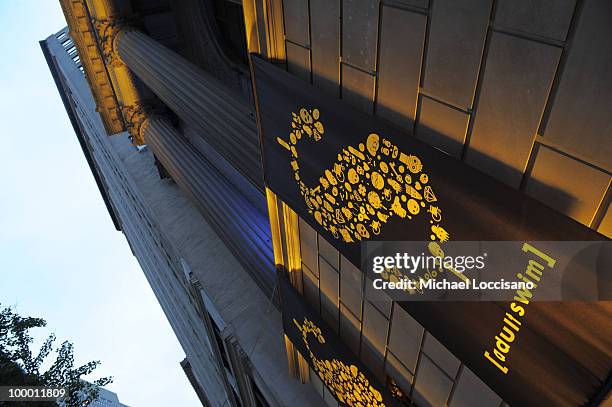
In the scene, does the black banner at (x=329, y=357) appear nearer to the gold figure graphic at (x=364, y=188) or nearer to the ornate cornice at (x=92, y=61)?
the gold figure graphic at (x=364, y=188)

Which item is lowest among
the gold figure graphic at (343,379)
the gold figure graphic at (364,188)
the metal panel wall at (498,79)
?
the gold figure graphic at (343,379)

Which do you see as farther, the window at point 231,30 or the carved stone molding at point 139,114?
the carved stone molding at point 139,114

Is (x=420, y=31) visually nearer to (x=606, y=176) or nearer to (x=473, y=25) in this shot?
(x=473, y=25)

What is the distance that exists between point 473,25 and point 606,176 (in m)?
1.45

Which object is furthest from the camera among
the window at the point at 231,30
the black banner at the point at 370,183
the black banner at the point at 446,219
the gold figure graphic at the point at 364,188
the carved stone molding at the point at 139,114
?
the carved stone molding at the point at 139,114

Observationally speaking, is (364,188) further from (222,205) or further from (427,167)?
(222,205)

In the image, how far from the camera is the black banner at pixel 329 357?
7023 millimetres

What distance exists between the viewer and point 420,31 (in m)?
3.34

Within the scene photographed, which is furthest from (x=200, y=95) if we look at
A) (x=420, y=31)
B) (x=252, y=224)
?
(x=420, y=31)

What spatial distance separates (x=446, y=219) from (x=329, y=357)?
216 inches

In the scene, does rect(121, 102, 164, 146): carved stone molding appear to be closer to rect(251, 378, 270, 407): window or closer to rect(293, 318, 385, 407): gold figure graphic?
rect(251, 378, 270, 407): window

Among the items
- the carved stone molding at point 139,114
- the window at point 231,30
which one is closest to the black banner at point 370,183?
the window at point 231,30

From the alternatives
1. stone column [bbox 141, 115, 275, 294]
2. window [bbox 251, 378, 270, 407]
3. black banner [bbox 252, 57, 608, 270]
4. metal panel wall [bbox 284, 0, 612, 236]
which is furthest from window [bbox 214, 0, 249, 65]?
metal panel wall [bbox 284, 0, 612, 236]

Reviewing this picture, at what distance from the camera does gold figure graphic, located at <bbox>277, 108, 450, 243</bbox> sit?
3.71 m
